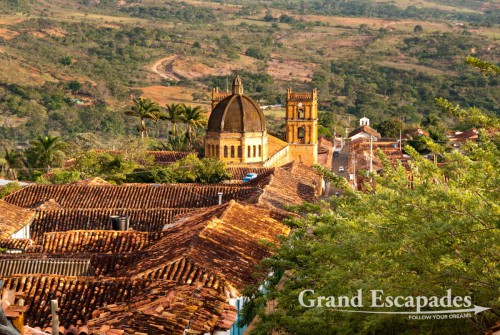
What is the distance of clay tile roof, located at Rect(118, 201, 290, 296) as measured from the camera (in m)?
18.5

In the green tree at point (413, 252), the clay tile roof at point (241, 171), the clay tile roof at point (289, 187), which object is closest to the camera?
the green tree at point (413, 252)

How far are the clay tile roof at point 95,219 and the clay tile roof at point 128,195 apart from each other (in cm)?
315

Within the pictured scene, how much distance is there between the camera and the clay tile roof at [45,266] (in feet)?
62.4

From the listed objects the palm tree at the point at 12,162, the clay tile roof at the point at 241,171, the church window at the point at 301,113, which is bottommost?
the palm tree at the point at 12,162

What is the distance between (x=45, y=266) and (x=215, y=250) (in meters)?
3.24

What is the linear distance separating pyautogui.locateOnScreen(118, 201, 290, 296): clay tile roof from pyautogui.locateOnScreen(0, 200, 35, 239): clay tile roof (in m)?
4.00

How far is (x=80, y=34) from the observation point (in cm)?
15362

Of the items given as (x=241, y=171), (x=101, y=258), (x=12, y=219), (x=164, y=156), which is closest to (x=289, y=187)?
(x=241, y=171)

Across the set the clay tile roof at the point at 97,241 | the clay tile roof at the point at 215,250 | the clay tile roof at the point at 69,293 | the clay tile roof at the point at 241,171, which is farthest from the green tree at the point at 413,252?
the clay tile roof at the point at 241,171

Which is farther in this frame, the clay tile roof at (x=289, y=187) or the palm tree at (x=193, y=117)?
the palm tree at (x=193, y=117)

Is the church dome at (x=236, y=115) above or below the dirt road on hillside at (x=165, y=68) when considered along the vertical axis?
above

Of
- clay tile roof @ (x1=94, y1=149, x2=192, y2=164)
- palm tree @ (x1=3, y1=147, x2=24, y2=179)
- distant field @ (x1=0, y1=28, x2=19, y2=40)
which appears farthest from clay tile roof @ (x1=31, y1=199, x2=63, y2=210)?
distant field @ (x1=0, y1=28, x2=19, y2=40)

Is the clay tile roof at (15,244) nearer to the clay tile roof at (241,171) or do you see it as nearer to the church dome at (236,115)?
the clay tile roof at (241,171)

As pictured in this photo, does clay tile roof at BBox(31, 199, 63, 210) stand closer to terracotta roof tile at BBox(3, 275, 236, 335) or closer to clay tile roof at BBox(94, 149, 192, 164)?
terracotta roof tile at BBox(3, 275, 236, 335)
